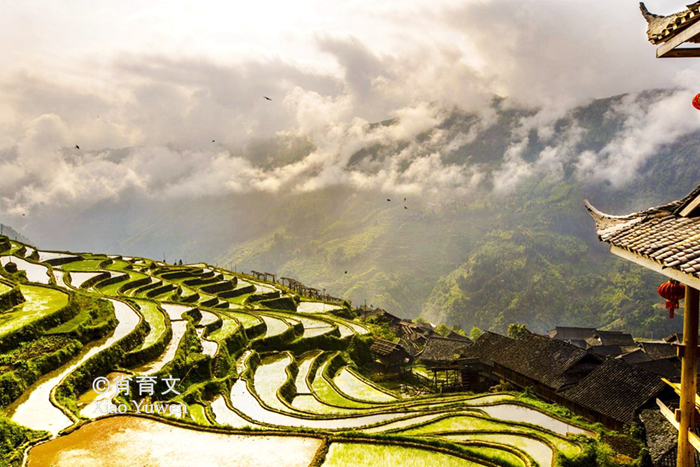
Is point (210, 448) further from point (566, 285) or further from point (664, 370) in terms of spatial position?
point (566, 285)

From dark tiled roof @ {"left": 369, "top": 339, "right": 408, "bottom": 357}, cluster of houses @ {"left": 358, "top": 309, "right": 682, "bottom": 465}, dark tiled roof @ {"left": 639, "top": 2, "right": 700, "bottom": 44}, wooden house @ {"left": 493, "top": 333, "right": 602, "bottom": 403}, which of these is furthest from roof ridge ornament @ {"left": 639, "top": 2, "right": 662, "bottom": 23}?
dark tiled roof @ {"left": 369, "top": 339, "right": 408, "bottom": 357}

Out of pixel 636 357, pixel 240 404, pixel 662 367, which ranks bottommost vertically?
pixel 240 404

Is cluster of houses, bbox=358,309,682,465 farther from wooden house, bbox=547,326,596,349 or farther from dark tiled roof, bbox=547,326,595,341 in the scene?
dark tiled roof, bbox=547,326,595,341

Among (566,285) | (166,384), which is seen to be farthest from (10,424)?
(566,285)

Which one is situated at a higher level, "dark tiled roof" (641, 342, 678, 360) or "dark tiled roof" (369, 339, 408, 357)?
"dark tiled roof" (641, 342, 678, 360)

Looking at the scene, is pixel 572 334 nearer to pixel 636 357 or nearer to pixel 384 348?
pixel 636 357

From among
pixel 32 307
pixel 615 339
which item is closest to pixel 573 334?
pixel 615 339
